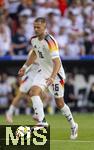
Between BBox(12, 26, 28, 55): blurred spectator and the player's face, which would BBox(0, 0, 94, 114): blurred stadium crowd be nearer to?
BBox(12, 26, 28, 55): blurred spectator

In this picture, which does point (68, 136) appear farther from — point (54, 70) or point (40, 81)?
point (54, 70)

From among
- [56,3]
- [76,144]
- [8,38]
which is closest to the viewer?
[76,144]

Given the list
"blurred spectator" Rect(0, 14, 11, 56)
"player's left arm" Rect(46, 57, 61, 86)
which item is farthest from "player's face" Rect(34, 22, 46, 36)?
"blurred spectator" Rect(0, 14, 11, 56)

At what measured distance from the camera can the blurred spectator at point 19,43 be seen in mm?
21578

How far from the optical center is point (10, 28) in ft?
72.9

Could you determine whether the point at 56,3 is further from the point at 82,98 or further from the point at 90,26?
the point at 82,98

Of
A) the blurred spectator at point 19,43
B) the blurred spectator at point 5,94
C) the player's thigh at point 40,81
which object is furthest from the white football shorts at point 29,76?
the blurred spectator at point 5,94

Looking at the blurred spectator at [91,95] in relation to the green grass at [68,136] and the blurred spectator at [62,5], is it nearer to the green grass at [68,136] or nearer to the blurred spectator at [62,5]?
the blurred spectator at [62,5]

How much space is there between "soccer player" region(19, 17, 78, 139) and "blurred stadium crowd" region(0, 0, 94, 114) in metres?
9.10

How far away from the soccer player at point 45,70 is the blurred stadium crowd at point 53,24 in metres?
9.07

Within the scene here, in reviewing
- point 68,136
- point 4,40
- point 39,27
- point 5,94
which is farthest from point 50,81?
point 5,94

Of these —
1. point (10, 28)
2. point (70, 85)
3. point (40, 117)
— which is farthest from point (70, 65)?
point (40, 117)

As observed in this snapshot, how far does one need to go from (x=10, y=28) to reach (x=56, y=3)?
1917 millimetres

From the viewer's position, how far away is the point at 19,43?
21625 millimetres
